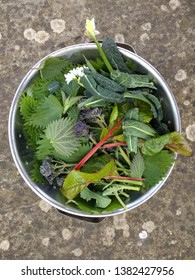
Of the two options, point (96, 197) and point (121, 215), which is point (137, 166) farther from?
point (121, 215)

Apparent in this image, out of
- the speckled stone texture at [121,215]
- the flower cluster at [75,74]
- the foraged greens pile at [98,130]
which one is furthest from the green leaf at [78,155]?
the speckled stone texture at [121,215]

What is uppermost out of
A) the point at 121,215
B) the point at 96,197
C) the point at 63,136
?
the point at 63,136

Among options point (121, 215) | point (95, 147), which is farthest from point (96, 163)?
point (121, 215)

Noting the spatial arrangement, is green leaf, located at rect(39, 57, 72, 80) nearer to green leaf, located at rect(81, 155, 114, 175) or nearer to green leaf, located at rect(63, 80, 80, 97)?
green leaf, located at rect(63, 80, 80, 97)

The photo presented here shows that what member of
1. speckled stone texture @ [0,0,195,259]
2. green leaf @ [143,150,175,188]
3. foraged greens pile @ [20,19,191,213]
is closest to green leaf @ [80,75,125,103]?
foraged greens pile @ [20,19,191,213]

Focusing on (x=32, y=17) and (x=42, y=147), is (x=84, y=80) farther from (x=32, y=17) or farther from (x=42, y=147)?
(x=32, y=17)

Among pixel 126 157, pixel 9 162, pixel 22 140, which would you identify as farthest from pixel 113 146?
pixel 9 162
